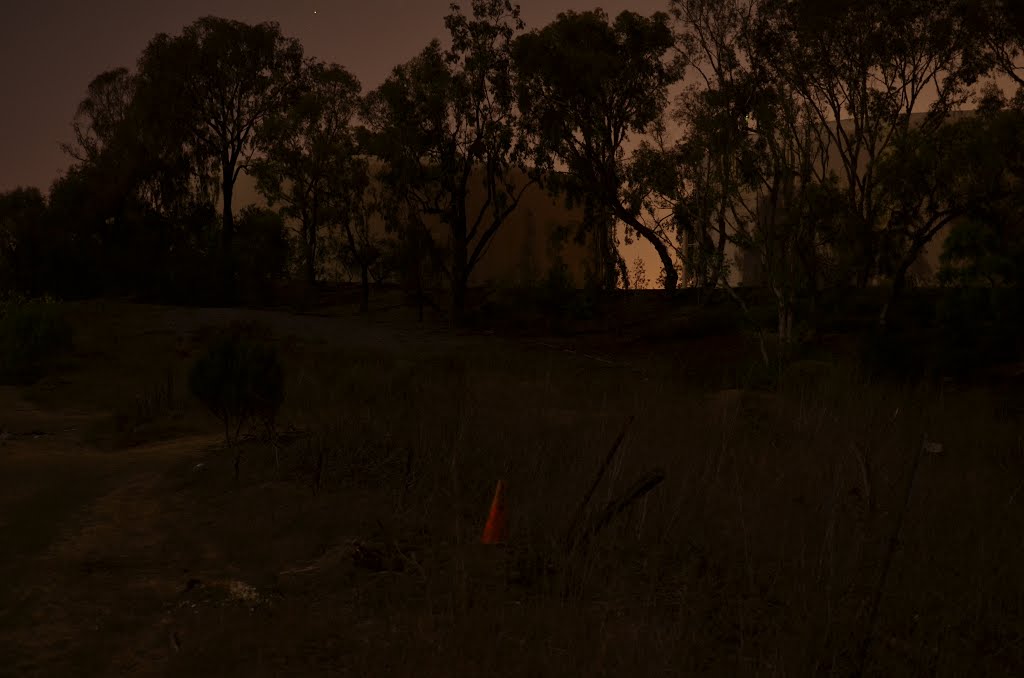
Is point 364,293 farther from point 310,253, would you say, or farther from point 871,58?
point 871,58

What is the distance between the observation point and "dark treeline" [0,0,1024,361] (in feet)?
61.2

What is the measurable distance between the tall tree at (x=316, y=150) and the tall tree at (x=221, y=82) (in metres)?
1.45

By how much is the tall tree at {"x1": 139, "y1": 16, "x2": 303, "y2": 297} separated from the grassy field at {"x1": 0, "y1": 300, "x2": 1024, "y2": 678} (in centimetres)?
2441

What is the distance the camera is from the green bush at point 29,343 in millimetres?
14055

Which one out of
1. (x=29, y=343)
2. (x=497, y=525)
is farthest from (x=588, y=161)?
(x=497, y=525)

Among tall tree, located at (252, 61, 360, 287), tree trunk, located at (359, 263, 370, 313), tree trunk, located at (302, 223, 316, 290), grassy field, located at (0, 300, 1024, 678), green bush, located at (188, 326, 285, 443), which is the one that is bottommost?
grassy field, located at (0, 300, 1024, 678)

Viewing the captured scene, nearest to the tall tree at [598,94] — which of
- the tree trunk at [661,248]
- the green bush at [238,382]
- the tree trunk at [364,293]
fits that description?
the tree trunk at [661,248]

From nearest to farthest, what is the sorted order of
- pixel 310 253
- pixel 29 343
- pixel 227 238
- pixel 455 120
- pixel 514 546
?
pixel 514 546, pixel 29 343, pixel 455 120, pixel 227 238, pixel 310 253

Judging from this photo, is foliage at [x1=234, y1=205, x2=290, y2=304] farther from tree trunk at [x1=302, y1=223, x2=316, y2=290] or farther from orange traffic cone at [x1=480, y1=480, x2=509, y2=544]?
orange traffic cone at [x1=480, y1=480, x2=509, y2=544]

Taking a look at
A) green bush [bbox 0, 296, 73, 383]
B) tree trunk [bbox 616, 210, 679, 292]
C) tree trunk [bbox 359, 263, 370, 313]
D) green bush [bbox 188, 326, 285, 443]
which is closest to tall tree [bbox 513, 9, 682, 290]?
tree trunk [bbox 616, 210, 679, 292]

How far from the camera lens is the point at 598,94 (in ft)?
82.9

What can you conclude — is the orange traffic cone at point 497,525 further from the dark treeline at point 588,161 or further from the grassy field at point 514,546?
the dark treeline at point 588,161

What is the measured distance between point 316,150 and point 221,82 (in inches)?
190

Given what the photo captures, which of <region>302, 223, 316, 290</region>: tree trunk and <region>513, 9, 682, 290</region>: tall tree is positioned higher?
<region>513, 9, 682, 290</region>: tall tree
